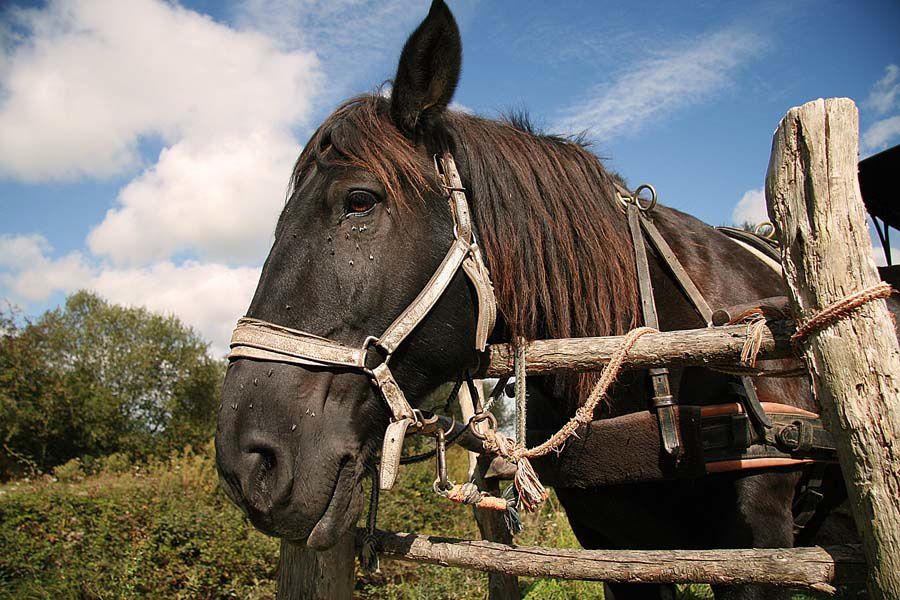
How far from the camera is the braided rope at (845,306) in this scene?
126 cm

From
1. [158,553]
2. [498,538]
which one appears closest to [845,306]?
[498,538]

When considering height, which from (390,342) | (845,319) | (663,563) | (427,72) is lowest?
(663,563)

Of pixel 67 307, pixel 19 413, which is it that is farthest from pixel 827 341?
pixel 67 307

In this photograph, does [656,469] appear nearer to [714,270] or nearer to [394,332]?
[714,270]

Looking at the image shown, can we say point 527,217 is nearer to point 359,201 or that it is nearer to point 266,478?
point 359,201

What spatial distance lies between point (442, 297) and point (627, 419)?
0.82 m

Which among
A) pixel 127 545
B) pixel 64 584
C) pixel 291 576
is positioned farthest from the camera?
pixel 127 545

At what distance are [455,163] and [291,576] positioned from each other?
87.5 inches

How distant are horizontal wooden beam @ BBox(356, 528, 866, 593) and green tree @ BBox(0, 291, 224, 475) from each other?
23.4 metres

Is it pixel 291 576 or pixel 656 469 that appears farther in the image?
pixel 291 576

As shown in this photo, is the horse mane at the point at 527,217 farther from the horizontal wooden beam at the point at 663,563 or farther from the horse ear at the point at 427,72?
the horizontal wooden beam at the point at 663,563

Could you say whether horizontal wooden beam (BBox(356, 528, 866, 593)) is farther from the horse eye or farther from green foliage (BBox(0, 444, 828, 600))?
green foliage (BBox(0, 444, 828, 600))

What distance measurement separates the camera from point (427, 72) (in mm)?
1965

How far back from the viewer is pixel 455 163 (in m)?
2.04
